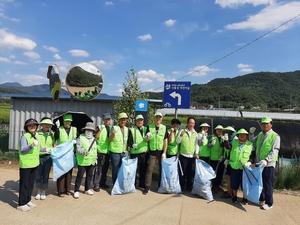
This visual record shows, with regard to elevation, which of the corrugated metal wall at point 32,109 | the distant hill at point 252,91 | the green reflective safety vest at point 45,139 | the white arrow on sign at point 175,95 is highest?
the distant hill at point 252,91

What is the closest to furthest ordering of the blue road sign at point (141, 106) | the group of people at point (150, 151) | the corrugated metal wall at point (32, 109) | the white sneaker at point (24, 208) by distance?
the white sneaker at point (24, 208), the group of people at point (150, 151), the blue road sign at point (141, 106), the corrugated metal wall at point (32, 109)

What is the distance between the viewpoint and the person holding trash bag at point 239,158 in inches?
209

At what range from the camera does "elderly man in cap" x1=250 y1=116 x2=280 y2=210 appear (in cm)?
501

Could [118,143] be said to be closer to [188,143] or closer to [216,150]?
[188,143]

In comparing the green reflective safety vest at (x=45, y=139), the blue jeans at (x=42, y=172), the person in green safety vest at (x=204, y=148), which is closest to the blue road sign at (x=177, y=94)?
the person in green safety vest at (x=204, y=148)

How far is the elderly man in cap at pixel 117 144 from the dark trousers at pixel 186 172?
131cm

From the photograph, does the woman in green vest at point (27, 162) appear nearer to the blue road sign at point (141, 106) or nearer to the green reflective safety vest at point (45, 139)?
the green reflective safety vest at point (45, 139)

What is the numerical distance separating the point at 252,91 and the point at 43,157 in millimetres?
94537

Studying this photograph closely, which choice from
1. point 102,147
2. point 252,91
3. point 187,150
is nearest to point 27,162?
point 102,147

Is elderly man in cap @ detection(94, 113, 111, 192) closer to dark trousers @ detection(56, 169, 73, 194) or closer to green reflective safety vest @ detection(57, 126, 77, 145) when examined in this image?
green reflective safety vest @ detection(57, 126, 77, 145)

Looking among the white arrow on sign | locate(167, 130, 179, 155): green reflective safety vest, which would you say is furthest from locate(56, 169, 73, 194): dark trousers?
the white arrow on sign

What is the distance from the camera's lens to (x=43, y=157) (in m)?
5.26

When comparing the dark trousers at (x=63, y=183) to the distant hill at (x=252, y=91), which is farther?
the distant hill at (x=252, y=91)

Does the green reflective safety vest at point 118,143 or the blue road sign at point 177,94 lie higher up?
the blue road sign at point 177,94
